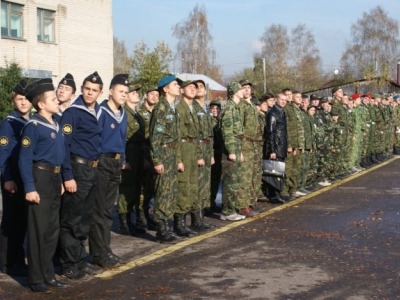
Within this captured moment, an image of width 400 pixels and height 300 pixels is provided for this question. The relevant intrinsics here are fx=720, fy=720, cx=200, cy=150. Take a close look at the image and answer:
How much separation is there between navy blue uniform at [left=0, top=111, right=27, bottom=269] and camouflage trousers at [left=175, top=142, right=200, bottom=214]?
94.4 inches

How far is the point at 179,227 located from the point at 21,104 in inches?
115

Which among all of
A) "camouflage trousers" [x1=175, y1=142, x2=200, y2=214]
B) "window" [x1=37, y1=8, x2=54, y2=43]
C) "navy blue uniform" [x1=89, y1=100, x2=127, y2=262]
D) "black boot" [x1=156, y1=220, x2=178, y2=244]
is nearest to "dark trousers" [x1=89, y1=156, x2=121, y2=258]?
"navy blue uniform" [x1=89, y1=100, x2=127, y2=262]

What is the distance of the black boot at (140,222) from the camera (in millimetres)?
9656

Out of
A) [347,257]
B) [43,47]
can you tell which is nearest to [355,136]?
[347,257]

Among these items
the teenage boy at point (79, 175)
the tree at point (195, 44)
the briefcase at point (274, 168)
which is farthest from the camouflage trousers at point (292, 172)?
the tree at point (195, 44)

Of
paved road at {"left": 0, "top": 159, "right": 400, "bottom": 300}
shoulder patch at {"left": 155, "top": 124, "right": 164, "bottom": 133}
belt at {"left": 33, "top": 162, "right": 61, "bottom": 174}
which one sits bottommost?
paved road at {"left": 0, "top": 159, "right": 400, "bottom": 300}

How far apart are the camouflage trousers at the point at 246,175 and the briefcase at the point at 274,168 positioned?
1.20 metres

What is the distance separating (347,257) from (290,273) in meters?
1.06

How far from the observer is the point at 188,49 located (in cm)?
7744

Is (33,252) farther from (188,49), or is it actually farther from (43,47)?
(188,49)

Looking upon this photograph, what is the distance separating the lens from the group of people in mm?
6562

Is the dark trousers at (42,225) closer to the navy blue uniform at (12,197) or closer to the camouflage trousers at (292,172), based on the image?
the navy blue uniform at (12,197)

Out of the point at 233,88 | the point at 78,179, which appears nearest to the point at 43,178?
the point at 78,179

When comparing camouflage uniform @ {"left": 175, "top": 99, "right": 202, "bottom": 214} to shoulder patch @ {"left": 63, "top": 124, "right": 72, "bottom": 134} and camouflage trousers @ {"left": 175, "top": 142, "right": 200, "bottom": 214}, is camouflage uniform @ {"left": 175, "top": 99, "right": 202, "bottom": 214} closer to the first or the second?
camouflage trousers @ {"left": 175, "top": 142, "right": 200, "bottom": 214}
